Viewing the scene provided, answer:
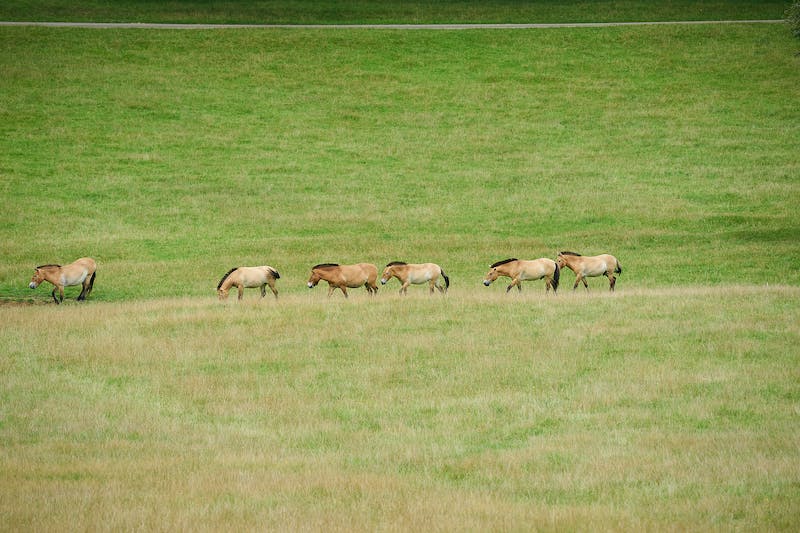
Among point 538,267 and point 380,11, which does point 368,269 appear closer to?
point 538,267

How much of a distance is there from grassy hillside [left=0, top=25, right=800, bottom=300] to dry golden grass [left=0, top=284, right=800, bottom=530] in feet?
25.0

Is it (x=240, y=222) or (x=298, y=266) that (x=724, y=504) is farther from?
(x=240, y=222)

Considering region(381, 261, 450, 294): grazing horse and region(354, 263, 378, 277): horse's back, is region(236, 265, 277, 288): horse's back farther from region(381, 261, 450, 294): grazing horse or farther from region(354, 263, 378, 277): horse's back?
region(381, 261, 450, 294): grazing horse

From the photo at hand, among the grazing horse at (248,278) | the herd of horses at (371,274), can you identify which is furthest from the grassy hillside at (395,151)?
the grazing horse at (248,278)

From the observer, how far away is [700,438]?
13906mm

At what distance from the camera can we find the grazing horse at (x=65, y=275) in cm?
2836

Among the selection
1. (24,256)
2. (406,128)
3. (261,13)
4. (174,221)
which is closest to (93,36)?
(261,13)

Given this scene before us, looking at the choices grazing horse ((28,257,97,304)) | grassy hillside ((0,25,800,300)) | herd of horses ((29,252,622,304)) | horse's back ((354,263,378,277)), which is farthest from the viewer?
grassy hillside ((0,25,800,300))

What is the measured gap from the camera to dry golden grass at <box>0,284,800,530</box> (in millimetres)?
11227

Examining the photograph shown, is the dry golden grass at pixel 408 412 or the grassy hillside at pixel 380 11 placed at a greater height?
the grassy hillside at pixel 380 11

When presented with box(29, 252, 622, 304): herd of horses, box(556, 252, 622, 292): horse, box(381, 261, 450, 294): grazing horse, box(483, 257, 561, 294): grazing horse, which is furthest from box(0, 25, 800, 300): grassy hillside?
box(381, 261, 450, 294): grazing horse

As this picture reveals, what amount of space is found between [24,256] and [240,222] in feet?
30.1

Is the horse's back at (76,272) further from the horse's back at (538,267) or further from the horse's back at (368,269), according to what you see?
the horse's back at (538,267)

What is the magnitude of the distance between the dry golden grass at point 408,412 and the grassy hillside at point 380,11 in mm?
55266
